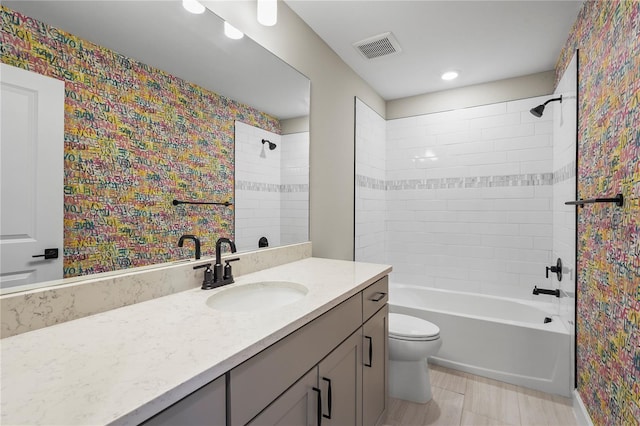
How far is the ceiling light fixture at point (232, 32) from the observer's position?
5.03 ft

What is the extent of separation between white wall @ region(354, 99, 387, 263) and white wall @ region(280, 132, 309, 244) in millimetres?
840

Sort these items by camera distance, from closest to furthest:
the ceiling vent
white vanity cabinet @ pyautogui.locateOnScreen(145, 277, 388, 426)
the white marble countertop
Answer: the white marble countertop < white vanity cabinet @ pyautogui.locateOnScreen(145, 277, 388, 426) < the ceiling vent

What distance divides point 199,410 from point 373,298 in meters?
1.05

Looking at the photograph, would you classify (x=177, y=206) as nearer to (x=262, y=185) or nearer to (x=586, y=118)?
(x=262, y=185)

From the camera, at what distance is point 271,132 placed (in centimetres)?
183

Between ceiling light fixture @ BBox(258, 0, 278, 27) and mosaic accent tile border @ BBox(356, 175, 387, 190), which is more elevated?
ceiling light fixture @ BBox(258, 0, 278, 27)

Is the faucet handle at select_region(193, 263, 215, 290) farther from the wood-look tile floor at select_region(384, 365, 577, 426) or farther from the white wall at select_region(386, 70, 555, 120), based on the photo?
the white wall at select_region(386, 70, 555, 120)

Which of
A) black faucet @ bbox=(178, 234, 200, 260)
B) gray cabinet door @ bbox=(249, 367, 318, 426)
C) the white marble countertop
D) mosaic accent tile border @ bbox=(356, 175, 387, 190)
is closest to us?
the white marble countertop

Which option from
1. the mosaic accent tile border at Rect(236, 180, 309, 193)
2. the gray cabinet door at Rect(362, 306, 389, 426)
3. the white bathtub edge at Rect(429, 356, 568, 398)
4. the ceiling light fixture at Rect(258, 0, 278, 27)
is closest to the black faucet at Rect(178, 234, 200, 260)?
the mosaic accent tile border at Rect(236, 180, 309, 193)

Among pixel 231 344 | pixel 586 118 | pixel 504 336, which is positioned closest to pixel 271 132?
pixel 231 344

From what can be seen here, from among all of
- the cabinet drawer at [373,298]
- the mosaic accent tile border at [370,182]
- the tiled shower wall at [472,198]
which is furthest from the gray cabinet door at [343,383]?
the tiled shower wall at [472,198]

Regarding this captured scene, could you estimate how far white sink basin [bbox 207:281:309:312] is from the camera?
134cm

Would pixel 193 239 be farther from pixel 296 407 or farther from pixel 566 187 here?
pixel 566 187

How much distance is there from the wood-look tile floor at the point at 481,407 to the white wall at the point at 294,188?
4.17ft
